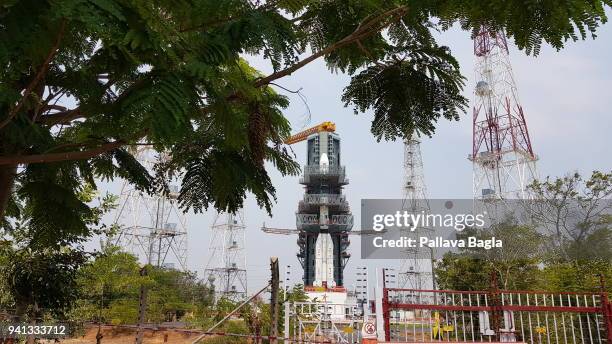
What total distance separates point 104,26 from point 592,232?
21451mm

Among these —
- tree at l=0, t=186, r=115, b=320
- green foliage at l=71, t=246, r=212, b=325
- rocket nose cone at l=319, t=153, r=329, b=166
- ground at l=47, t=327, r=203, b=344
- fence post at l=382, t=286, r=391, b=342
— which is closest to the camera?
fence post at l=382, t=286, r=391, b=342

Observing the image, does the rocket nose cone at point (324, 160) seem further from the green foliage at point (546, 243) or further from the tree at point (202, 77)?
the tree at point (202, 77)

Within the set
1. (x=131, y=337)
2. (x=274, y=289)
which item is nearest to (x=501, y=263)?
(x=274, y=289)

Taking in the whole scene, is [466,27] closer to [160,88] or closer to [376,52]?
[376,52]

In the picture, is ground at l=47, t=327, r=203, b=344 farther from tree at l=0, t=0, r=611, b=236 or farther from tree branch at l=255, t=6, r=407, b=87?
tree branch at l=255, t=6, r=407, b=87

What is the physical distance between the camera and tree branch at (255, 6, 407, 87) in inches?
108

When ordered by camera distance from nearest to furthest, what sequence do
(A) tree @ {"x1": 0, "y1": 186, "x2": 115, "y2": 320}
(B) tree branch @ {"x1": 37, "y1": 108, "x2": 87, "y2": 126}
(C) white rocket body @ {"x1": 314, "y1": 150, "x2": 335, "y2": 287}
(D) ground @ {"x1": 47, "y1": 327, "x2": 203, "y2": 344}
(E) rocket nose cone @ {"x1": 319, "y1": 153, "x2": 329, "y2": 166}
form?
(B) tree branch @ {"x1": 37, "y1": 108, "x2": 87, "y2": 126} → (A) tree @ {"x1": 0, "y1": 186, "x2": 115, "y2": 320} → (D) ground @ {"x1": 47, "y1": 327, "x2": 203, "y2": 344} → (C) white rocket body @ {"x1": 314, "y1": 150, "x2": 335, "y2": 287} → (E) rocket nose cone @ {"x1": 319, "y1": 153, "x2": 329, "y2": 166}

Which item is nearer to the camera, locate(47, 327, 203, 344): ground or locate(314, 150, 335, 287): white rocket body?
locate(47, 327, 203, 344): ground

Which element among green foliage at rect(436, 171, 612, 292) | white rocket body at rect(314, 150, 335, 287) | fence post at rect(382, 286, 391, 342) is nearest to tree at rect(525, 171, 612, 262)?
green foliage at rect(436, 171, 612, 292)

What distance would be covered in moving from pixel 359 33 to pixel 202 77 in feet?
3.95

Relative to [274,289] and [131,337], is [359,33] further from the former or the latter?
[131,337]

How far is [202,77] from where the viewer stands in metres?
2.00

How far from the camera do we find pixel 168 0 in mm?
2215

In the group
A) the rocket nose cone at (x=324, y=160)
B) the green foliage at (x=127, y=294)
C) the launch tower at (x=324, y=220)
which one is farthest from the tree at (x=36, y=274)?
the rocket nose cone at (x=324, y=160)
